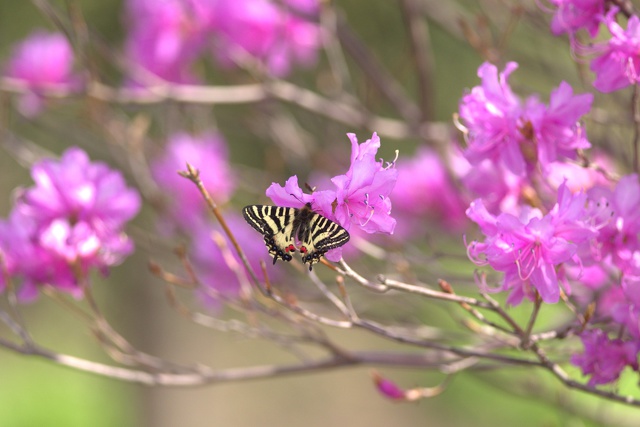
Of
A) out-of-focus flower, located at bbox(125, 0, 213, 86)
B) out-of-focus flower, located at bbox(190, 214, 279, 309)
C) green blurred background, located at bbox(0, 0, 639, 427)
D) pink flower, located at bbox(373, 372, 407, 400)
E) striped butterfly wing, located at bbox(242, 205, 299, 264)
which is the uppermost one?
green blurred background, located at bbox(0, 0, 639, 427)

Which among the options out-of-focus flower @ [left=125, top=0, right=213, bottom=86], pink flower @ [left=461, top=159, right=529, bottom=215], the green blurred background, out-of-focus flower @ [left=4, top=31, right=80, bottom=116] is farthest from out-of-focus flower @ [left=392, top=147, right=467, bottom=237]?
out-of-focus flower @ [left=4, top=31, right=80, bottom=116]

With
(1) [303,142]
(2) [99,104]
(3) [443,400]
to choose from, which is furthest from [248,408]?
(2) [99,104]

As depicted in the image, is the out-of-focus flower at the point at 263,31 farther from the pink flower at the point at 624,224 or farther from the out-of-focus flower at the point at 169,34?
the pink flower at the point at 624,224

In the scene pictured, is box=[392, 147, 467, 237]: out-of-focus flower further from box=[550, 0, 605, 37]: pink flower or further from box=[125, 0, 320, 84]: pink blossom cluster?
box=[550, 0, 605, 37]: pink flower

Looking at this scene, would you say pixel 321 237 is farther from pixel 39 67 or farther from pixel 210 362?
pixel 210 362

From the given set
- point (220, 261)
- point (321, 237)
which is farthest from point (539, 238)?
point (220, 261)
